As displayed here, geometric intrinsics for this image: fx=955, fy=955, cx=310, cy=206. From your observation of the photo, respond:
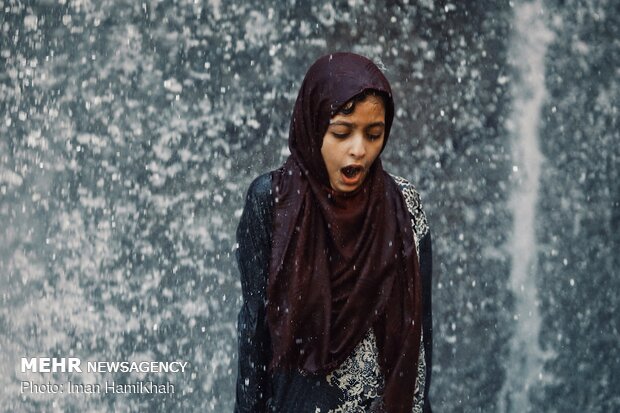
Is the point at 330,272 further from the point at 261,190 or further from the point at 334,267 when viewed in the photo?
the point at 261,190

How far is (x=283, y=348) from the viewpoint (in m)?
1.77

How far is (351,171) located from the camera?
5.77 feet

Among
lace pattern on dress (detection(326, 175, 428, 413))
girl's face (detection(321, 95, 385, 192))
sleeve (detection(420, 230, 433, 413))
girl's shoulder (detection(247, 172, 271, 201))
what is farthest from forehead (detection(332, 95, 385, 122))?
lace pattern on dress (detection(326, 175, 428, 413))

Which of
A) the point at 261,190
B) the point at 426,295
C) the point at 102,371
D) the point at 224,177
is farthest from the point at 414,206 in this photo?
the point at 102,371

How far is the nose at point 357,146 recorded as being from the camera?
173cm

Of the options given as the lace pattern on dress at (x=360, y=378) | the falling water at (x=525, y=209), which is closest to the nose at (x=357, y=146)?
the lace pattern on dress at (x=360, y=378)

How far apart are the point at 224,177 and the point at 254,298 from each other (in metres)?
1.87

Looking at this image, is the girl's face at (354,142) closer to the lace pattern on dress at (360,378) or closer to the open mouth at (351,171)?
the open mouth at (351,171)

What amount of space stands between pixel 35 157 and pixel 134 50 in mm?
558

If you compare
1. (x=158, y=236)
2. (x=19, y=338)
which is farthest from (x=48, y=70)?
(x=19, y=338)

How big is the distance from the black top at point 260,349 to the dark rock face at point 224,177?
71.1 inches

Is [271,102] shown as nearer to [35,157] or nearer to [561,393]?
[35,157]

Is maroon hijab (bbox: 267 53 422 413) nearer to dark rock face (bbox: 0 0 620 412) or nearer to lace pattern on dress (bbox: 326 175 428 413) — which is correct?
lace pattern on dress (bbox: 326 175 428 413)

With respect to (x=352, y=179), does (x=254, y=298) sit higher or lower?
lower
